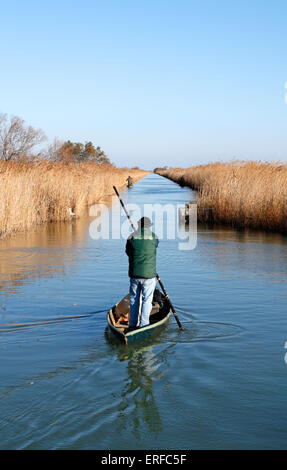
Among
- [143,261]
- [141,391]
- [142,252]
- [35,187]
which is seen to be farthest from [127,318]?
[35,187]

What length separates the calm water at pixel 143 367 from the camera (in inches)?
209

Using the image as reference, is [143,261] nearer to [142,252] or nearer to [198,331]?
[142,252]

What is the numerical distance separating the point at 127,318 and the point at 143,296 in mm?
1186

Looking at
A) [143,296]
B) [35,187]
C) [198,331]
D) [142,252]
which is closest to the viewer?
[142,252]

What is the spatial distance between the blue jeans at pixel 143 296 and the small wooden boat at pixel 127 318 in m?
0.19

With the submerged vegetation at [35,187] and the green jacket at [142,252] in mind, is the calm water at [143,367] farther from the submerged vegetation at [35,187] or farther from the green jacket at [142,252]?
the submerged vegetation at [35,187]

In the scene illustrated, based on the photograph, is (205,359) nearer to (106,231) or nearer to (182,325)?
(182,325)

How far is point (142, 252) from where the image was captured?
805 centimetres

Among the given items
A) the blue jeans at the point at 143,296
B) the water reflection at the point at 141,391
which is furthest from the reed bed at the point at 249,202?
the water reflection at the point at 141,391

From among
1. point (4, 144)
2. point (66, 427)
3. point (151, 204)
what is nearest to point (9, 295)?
point (66, 427)

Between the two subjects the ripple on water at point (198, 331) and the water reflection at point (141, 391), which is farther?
the ripple on water at point (198, 331)

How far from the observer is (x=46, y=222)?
79.1 feet

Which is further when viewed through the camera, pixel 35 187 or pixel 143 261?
pixel 35 187

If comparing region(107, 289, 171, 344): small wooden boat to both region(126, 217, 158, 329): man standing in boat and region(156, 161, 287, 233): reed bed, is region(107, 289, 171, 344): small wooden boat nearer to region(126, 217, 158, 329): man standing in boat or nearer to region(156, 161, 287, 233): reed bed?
region(126, 217, 158, 329): man standing in boat
